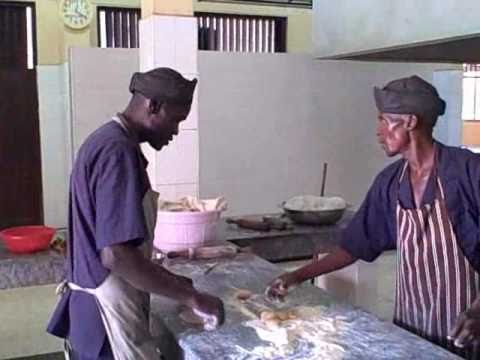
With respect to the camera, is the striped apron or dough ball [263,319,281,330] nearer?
dough ball [263,319,281,330]

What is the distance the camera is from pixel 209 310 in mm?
1553

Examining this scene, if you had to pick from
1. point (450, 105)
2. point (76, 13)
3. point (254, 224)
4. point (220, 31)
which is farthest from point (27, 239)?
point (220, 31)

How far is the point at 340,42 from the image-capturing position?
13.7 feet

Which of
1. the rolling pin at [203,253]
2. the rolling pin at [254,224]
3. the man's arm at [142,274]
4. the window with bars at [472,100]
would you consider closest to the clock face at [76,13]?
the rolling pin at [254,224]

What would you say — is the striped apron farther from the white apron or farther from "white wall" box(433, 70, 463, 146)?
"white wall" box(433, 70, 463, 146)

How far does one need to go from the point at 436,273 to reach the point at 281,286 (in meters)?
0.44

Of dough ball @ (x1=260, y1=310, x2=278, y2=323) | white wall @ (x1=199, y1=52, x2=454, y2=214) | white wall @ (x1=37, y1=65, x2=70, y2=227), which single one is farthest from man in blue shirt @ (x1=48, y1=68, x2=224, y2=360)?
white wall @ (x1=37, y1=65, x2=70, y2=227)

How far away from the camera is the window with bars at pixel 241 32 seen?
6793 mm

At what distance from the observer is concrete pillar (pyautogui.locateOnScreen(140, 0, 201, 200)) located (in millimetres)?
3023

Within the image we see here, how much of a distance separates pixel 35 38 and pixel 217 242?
14.1 ft

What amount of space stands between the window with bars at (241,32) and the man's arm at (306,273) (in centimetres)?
505

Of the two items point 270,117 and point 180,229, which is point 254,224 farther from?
point 270,117

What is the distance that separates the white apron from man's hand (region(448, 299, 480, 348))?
73cm

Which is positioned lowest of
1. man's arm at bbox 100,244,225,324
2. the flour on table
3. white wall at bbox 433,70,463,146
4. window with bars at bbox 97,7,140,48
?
the flour on table
